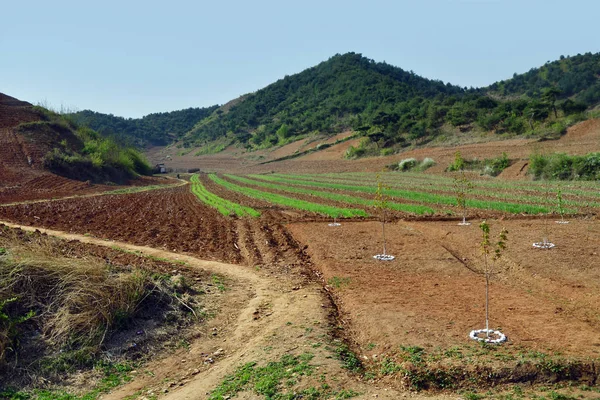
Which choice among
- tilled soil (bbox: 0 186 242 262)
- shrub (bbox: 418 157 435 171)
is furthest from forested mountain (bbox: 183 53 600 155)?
tilled soil (bbox: 0 186 242 262)

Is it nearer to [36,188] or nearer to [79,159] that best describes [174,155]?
[79,159]

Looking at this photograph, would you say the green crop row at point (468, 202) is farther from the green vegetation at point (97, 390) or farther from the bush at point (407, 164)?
the bush at point (407, 164)

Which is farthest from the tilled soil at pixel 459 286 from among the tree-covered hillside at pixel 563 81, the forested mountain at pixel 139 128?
the forested mountain at pixel 139 128

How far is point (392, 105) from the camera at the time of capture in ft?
350

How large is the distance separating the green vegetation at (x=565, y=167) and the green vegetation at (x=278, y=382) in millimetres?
31562

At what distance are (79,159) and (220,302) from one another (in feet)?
140

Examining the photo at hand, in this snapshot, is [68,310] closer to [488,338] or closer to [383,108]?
[488,338]

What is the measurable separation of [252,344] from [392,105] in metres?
104

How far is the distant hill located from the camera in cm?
4316

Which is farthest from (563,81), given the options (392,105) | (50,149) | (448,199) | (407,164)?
(50,149)

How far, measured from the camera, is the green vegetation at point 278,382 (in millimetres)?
5973

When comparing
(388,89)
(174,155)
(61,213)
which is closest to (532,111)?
(61,213)

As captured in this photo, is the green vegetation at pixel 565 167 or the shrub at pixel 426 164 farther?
the shrub at pixel 426 164

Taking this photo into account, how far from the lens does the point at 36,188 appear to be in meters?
37.6
